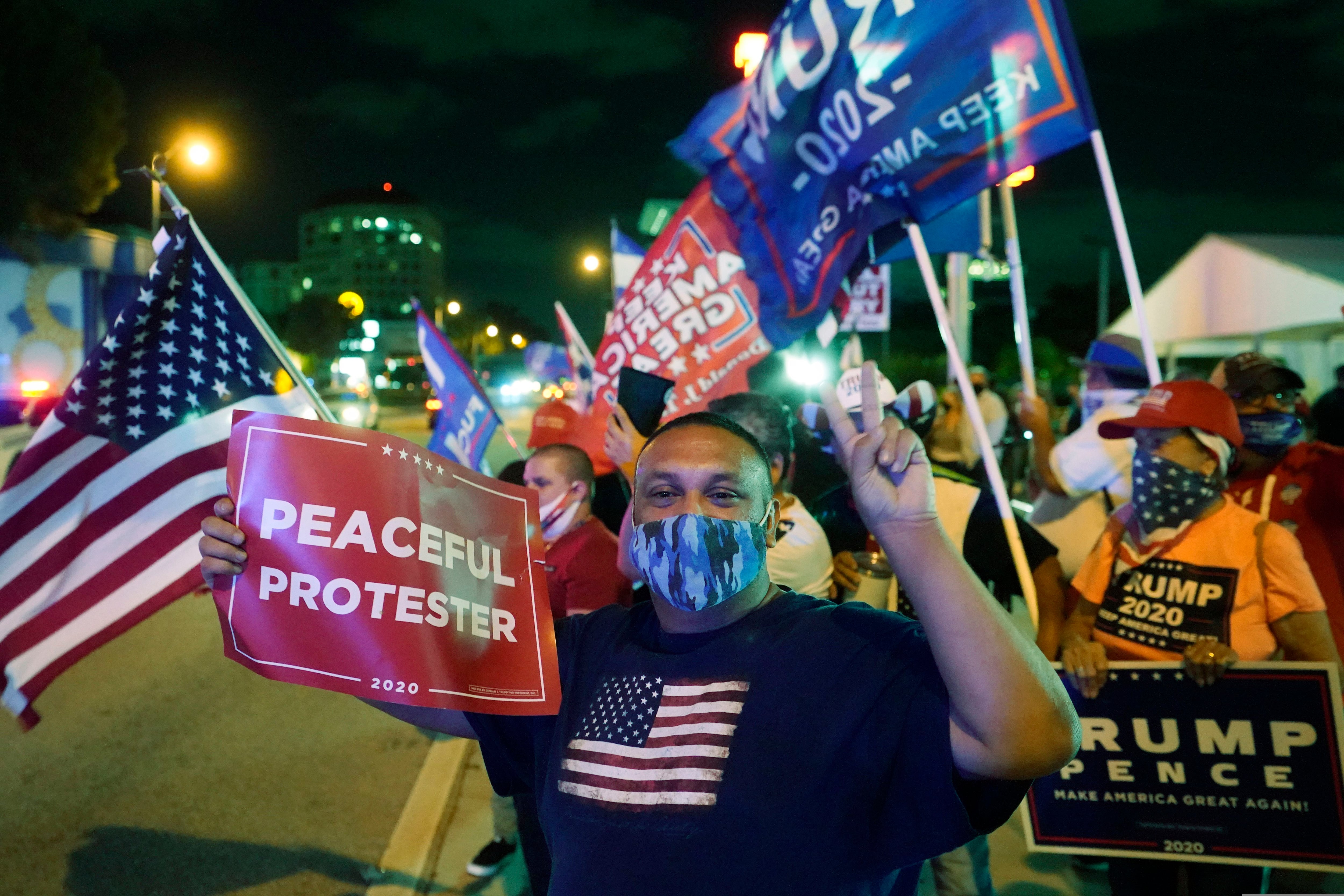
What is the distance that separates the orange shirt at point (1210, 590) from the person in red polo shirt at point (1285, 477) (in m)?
0.88

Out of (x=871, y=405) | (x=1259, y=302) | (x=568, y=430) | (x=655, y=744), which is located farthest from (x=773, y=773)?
(x=1259, y=302)

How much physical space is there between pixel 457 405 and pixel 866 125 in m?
3.16

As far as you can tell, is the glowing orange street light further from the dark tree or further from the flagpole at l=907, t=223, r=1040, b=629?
the dark tree

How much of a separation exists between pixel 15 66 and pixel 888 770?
36231mm

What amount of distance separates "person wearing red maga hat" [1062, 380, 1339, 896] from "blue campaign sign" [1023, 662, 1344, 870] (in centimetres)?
8

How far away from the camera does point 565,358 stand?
14781 millimetres

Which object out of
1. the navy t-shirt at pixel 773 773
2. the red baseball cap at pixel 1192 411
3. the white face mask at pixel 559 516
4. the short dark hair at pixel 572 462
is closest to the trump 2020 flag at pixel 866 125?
the red baseball cap at pixel 1192 411

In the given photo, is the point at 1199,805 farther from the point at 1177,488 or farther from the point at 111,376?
the point at 111,376

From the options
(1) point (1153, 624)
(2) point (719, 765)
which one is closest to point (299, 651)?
(2) point (719, 765)

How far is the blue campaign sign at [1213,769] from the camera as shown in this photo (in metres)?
2.79

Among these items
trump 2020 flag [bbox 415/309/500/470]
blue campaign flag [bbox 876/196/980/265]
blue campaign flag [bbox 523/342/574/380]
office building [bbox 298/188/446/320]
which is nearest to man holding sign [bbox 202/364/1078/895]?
trump 2020 flag [bbox 415/309/500/470]

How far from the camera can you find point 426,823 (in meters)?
4.48

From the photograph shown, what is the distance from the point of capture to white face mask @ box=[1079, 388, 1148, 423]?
4.85 metres

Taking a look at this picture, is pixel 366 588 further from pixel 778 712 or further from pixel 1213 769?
pixel 1213 769
